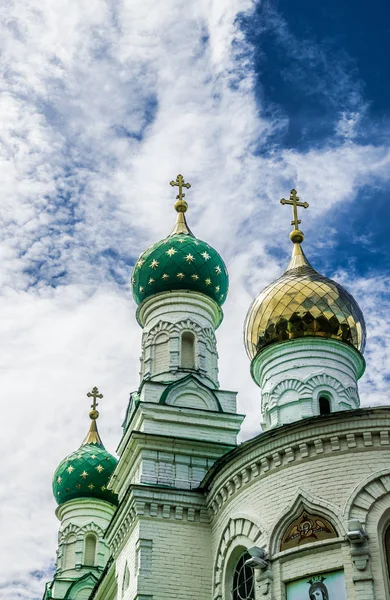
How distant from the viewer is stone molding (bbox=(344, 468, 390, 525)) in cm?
1071

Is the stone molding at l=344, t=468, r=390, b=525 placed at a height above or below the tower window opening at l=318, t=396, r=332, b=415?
below

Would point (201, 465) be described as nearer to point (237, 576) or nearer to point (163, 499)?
point (163, 499)

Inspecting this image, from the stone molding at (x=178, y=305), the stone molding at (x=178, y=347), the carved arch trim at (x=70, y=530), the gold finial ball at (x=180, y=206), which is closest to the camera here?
the stone molding at (x=178, y=347)

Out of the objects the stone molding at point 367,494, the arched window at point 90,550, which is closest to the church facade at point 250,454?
the stone molding at point 367,494

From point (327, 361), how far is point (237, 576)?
4.34 m

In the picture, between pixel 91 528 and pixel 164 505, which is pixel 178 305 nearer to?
pixel 164 505

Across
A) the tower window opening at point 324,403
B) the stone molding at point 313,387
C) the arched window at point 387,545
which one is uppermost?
the stone molding at point 313,387

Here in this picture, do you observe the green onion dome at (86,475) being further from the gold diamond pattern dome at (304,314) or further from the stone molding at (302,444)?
the stone molding at (302,444)

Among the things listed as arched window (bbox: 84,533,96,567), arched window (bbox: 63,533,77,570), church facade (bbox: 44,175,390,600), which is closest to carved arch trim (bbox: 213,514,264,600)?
church facade (bbox: 44,175,390,600)

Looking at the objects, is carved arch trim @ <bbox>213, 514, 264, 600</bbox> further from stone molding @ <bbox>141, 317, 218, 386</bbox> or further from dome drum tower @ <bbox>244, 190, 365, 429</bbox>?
stone molding @ <bbox>141, 317, 218, 386</bbox>

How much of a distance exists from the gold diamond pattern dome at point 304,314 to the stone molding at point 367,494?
451 centimetres

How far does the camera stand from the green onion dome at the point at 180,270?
16641mm

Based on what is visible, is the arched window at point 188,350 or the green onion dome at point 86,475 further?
the green onion dome at point 86,475

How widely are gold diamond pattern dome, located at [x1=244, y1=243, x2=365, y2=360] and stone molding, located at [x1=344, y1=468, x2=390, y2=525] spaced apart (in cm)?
451
